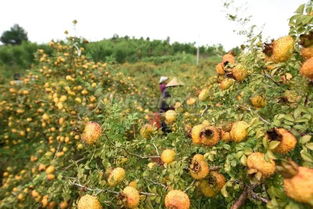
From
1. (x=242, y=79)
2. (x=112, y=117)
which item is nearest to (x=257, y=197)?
(x=242, y=79)

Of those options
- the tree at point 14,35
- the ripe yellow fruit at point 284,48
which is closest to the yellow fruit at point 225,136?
the ripe yellow fruit at point 284,48

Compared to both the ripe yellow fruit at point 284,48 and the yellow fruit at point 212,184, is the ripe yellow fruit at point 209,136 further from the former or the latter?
the ripe yellow fruit at point 284,48

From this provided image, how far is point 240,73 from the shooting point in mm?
1512

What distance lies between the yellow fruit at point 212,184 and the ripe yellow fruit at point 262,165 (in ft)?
0.94

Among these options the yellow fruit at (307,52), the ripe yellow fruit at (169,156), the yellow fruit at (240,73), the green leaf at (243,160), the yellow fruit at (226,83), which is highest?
the yellow fruit at (307,52)

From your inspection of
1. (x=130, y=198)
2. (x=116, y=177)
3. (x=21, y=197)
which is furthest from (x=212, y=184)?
(x=21, y=197)

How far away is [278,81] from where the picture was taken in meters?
1.49

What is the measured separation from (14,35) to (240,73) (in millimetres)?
45775

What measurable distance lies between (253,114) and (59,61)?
4.23m

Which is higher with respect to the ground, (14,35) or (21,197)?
(21,197)

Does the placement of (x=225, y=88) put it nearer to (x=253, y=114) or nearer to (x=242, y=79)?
(x=242, y=79)

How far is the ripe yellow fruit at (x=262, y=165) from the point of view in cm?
99

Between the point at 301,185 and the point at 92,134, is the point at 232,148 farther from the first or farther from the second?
the point at 92,134

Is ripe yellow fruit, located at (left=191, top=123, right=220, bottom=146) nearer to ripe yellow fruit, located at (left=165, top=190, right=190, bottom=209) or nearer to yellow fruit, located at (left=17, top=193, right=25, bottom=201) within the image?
ripe yellow fruit, located at (left=165, top=190, right=190, bottom=209)
